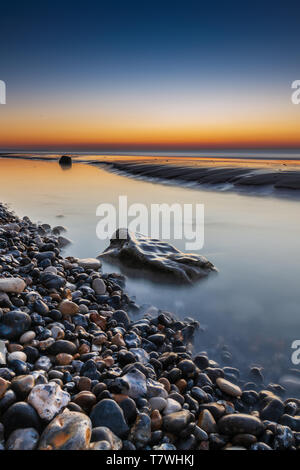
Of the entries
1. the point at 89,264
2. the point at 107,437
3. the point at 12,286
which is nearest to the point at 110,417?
the point at 107,437

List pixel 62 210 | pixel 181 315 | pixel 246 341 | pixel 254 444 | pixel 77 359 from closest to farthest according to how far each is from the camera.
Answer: pixel 254 444 → pixel 77 359 → pixel 246 341 → pixel 181 315 → pixel 62 210

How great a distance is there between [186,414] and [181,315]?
1.75 meters

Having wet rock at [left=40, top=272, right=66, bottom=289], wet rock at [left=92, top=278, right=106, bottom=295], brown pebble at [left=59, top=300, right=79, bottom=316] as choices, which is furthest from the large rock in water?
brown pebble at [left=59, top=300, right=79, bottom=316]

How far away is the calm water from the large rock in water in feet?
0.79

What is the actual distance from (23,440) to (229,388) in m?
1.51

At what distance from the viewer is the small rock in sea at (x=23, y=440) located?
1595 mm

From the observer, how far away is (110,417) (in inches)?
71.4

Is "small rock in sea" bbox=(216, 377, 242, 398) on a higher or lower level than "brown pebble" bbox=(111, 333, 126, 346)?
lower

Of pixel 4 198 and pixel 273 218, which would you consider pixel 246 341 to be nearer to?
pixel 273 218

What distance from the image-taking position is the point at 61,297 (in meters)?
3.41

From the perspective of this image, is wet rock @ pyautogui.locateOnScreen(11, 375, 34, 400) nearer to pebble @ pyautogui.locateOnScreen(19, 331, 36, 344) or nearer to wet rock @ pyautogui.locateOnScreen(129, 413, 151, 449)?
pebble @ pyautogui.locateOnScreen(19, 331, 36, 344)

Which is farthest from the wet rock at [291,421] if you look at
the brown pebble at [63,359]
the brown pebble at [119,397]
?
the brown pebble at [63,359]

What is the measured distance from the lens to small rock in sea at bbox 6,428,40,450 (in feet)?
5.23
